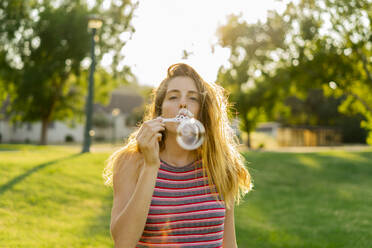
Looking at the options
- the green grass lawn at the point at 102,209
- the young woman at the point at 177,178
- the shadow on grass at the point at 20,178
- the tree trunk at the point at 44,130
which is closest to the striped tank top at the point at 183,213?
the young woman at the point at 177,178

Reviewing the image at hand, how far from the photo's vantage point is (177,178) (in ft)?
8.54

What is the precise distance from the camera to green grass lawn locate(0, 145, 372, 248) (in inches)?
245

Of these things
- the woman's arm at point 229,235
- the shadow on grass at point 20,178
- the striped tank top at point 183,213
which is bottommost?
the shadow on grass at point 20,178

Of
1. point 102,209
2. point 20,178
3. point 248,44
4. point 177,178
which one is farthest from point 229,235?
point 248,44

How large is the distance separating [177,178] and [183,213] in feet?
0.76

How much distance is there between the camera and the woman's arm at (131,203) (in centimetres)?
230

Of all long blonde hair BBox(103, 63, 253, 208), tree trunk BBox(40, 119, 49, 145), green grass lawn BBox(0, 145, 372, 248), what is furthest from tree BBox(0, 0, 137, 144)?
long blonde hair BBox(103, 63, 253, 208)

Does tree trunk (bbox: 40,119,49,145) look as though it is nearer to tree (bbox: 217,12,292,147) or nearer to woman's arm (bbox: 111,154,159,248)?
tree (bbox: 217,12,292,147)

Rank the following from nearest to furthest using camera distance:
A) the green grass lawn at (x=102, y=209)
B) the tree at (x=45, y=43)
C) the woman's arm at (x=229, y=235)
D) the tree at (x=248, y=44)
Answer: the woman's arm at (x=229, y=235) < the green grass lawn at (x=102, y=209) < the tree at (x=248, y=44) < the tree at (x=45, y=43)

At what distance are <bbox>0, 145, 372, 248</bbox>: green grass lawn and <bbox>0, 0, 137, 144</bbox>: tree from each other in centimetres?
1907

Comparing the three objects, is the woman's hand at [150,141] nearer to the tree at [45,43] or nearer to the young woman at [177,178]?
the young woman at [177,178]

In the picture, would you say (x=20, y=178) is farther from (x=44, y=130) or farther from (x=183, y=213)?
(x=44, y=130)

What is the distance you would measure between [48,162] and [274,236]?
21.7 feet

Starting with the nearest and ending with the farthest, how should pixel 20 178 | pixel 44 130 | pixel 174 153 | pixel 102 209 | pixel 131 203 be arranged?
pixel 131 203 → pixel 174 153 → pixel 102 209 → pixel 20 178 → pixel 44 130
